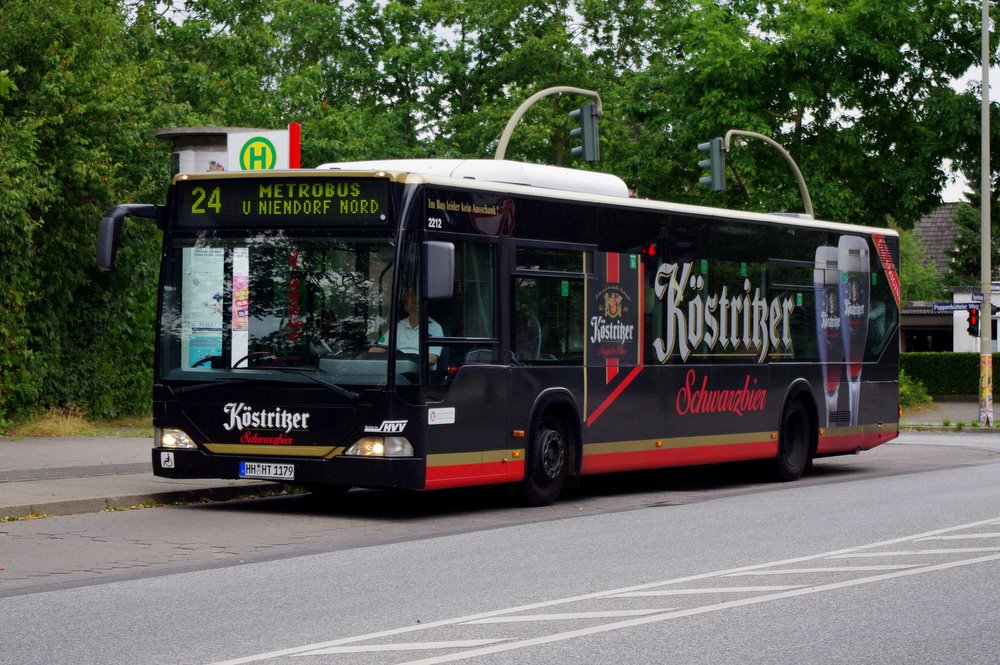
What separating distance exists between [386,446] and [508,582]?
345cm

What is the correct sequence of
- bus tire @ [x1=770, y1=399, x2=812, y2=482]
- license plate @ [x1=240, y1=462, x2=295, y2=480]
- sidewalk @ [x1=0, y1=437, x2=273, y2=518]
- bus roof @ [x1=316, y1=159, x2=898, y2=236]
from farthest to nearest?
bus tire @ [x1=770, y1=399, x2=812, y2=482] → bus roof @ [x1=316, y1=159, x2=898, y2=236] → sidewalk @ [x1=0, y1=437, x2=273, y2=518] → license plate @ [x1=240, y1=462, x2=295, y2=480]

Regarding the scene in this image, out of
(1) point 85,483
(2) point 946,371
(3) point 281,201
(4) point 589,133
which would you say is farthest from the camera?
(2) point 946,371

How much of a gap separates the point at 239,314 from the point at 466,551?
3340 millimetres

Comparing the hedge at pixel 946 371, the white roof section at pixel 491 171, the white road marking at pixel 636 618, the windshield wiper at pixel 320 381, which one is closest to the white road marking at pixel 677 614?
the white road marking at pixel 636 618

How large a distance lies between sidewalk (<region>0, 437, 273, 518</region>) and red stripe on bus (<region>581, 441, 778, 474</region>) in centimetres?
336

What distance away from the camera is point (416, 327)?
41.9 ft

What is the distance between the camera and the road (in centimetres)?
730

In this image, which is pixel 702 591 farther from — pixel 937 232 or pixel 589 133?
pixel 937 232

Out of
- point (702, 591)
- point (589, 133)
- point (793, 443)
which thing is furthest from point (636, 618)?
point (589, 133)

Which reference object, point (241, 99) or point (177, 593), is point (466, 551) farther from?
point (241, 99)

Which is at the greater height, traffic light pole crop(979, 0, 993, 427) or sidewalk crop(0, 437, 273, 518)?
traffic light pole crop(979, 0, 993, 427)

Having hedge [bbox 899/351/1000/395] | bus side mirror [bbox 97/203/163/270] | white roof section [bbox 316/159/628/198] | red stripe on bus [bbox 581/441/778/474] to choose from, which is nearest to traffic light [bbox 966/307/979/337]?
hedge [bbox 899/351/1000/395]

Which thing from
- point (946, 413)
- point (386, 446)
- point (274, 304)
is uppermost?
point (274, 304)

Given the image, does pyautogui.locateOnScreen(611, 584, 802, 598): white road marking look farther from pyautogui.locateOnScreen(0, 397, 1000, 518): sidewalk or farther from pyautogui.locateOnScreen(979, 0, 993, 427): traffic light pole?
pyautogui.locateOnScreen(979, 0, 993, 427): traffic light pole
